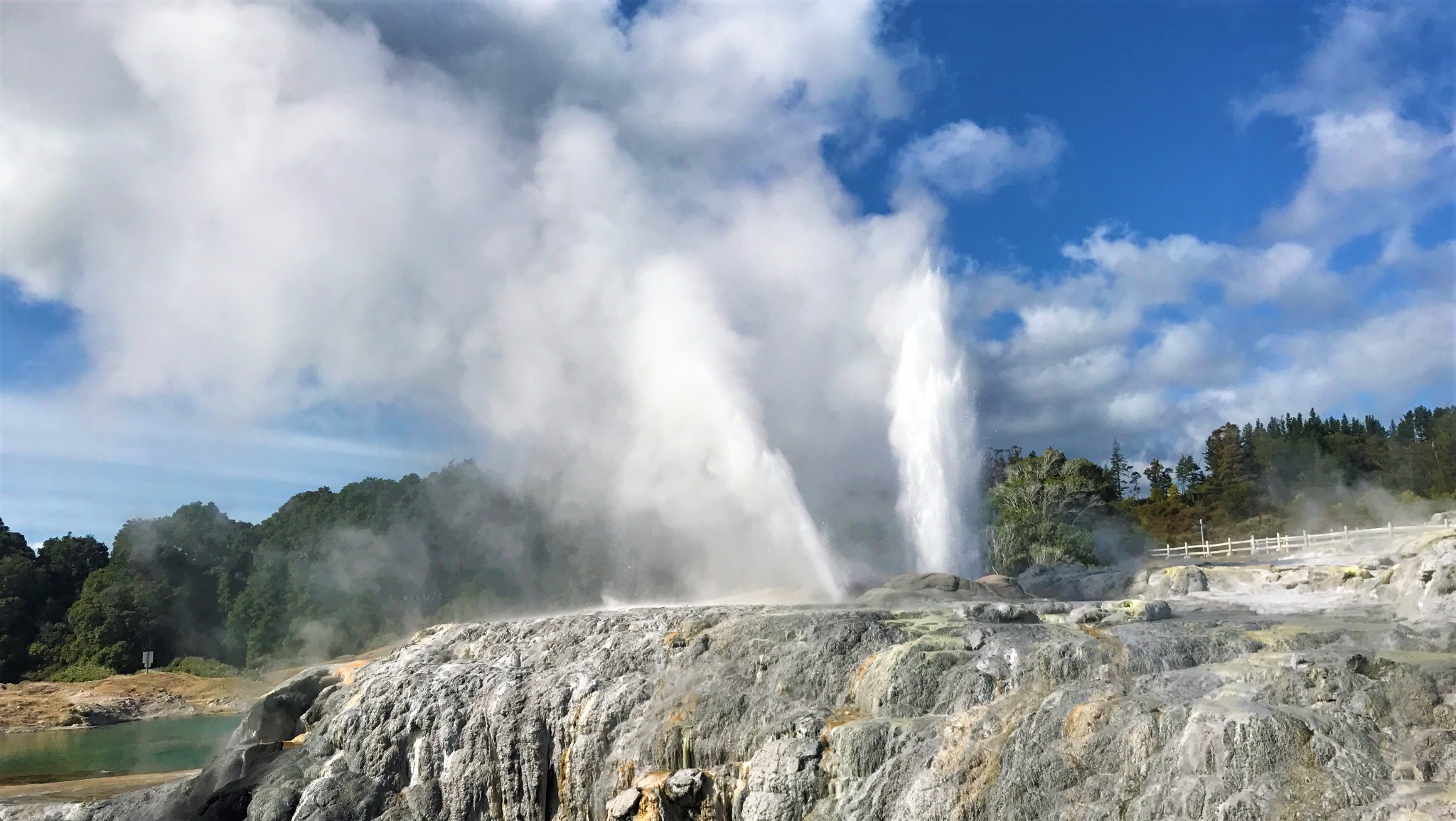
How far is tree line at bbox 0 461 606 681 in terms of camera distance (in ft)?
154

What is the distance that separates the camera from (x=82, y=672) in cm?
4888

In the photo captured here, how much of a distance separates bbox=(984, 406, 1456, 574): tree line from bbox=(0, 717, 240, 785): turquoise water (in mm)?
23693

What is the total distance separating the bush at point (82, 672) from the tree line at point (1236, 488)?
42199 millimetres

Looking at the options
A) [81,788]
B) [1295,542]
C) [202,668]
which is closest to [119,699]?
[202,668]

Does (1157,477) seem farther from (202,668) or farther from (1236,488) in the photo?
(202,668)

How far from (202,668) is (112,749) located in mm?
23263

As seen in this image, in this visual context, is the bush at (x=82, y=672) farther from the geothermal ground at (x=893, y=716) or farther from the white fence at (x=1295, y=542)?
the white fence at (x=1295, y=542)

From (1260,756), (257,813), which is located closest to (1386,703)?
(1260,756)

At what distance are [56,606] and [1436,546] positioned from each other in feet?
204

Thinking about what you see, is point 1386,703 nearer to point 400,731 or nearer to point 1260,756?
point 1260,756

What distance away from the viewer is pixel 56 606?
5450 centimetres

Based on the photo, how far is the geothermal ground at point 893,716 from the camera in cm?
842

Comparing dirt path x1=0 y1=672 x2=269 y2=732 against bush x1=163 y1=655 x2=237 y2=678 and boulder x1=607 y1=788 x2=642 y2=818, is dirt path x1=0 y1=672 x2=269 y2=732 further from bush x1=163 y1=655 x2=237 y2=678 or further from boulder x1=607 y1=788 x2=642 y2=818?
boulder x1=607 y1=788 x2=642 y2=818

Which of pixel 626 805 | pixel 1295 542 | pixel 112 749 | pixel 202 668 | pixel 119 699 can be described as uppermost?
pixel 1295 542
